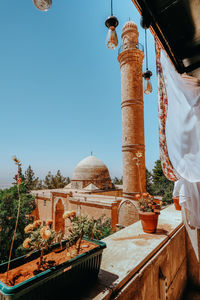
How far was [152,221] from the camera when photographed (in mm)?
2164

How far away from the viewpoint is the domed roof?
17.9 metres

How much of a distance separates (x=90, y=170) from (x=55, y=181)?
10.9 m

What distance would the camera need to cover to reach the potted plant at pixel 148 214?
2.17 metres

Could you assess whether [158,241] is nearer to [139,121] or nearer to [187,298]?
[187,298]

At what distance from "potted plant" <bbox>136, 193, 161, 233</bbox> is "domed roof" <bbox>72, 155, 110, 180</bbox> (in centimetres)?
1562

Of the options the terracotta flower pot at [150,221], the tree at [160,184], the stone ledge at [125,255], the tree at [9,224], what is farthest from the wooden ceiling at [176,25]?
the tree at [160,184]

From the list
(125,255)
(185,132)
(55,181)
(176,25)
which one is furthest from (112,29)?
(55,181)

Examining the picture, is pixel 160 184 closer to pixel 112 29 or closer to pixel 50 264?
pixel 112 29

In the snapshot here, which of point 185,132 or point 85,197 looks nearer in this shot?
Result: point 185,132

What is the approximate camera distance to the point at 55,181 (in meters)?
26.8

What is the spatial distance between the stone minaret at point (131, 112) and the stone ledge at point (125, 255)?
657 centimetres

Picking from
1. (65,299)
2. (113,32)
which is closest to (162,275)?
(65,299)

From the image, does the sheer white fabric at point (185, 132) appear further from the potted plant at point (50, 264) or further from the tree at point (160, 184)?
the tree at point (160, 184)

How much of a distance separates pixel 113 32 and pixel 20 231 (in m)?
11.3
